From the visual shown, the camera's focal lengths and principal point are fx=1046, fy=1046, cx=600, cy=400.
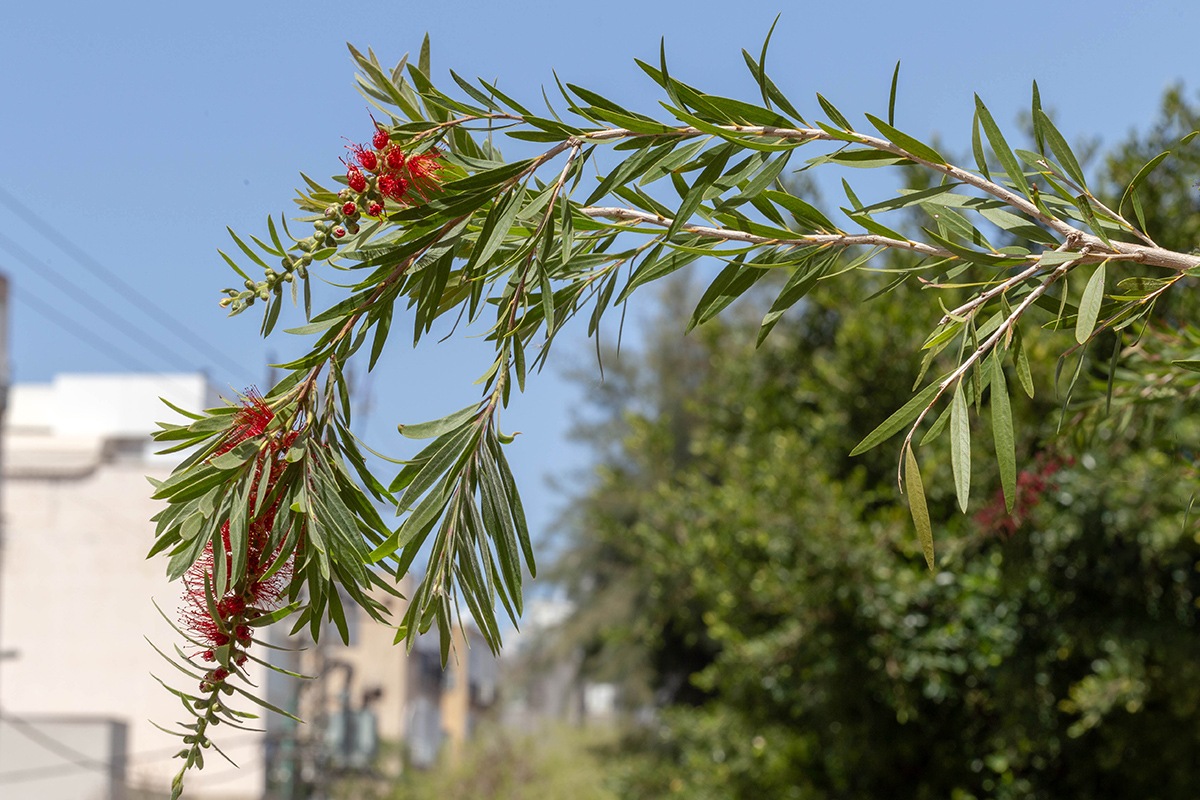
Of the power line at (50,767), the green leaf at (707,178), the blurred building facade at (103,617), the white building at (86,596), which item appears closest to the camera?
the green leaf at (707,178)

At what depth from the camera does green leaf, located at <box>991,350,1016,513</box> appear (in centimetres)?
122

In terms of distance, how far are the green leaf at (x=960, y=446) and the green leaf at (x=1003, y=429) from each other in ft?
0.11

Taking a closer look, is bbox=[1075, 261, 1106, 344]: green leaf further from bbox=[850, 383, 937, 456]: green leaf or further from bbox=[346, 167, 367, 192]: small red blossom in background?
bbox=[346, 167, 367, 192]: small red blossom in background

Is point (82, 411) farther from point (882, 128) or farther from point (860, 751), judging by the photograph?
point (882, 128)

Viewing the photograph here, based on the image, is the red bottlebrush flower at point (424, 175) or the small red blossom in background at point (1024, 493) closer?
the red bottlebrush flower at point (424, 175)

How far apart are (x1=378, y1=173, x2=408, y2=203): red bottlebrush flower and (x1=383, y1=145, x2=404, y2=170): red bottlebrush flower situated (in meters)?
0.01

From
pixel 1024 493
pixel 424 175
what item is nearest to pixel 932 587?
pixel 1024 493

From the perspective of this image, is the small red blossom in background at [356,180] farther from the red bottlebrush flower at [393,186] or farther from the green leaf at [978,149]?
the green leaf at [978,149]

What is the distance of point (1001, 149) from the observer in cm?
140

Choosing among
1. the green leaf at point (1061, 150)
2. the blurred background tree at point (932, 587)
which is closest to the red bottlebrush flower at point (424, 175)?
the green leaf at point (1061, 150)

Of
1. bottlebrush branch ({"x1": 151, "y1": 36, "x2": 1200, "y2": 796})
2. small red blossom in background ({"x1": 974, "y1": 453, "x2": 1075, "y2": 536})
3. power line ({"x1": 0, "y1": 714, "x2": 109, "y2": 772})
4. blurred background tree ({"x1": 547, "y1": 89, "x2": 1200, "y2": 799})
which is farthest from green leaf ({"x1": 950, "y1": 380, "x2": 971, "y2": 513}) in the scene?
power line ({"x1": 0, "y1": 714, "x2": 109, "y2": 772})

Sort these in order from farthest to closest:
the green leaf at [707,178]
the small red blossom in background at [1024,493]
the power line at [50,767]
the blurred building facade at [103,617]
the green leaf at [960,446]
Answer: the blurred building facade at [103,617] → the power line at [50,767] → the small red blossom in background at [1024,493] → the green leaf at [707,178] → the green leaf at [960,446]

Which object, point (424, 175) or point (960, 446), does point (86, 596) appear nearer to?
point (424, 175)

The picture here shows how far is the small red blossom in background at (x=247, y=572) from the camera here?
1228 mm
